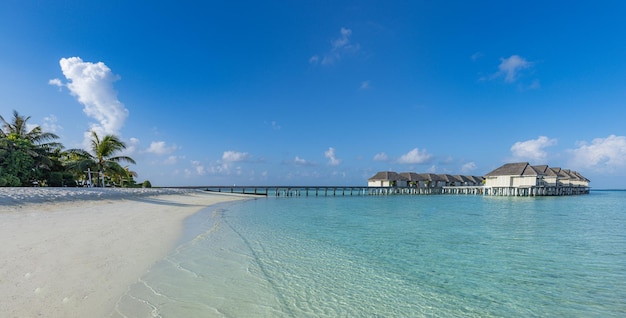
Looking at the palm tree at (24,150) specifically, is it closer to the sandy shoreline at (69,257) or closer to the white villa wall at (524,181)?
the sandy shoreline at (69,257)

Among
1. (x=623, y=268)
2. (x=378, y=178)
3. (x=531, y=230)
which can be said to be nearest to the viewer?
(x=623, y=268)

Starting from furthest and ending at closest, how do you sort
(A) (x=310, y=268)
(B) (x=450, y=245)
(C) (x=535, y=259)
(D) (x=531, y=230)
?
(D) (x=531, y=230), (B) (x=450, y=245), (C) (x=535, y=259), (A) (x=310, y=268)

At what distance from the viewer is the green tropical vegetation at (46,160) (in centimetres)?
1484

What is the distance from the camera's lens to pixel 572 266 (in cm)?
588

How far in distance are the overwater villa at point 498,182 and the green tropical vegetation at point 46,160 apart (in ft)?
117

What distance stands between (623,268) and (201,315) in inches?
324

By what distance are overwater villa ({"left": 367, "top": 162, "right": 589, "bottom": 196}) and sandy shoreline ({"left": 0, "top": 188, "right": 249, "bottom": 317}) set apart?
4100cm

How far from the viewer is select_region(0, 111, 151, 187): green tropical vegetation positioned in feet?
48.7

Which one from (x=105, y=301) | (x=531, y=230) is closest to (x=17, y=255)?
(x=105, y=301)

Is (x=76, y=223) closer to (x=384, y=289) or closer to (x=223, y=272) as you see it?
(x=223, y=272)

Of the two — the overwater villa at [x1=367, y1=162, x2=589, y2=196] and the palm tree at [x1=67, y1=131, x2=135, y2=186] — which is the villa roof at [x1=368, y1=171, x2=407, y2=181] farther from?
the palm tree at [x1=67, y1=131, x2=135, y2=186]

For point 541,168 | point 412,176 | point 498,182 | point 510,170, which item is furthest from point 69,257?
point 541,168

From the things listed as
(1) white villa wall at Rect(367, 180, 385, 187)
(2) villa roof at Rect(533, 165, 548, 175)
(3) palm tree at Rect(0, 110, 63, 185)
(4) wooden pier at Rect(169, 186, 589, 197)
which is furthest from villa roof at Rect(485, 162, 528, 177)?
(3) palm tree at Rect(0, 110, 63, 185)

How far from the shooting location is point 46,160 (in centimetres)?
1741
